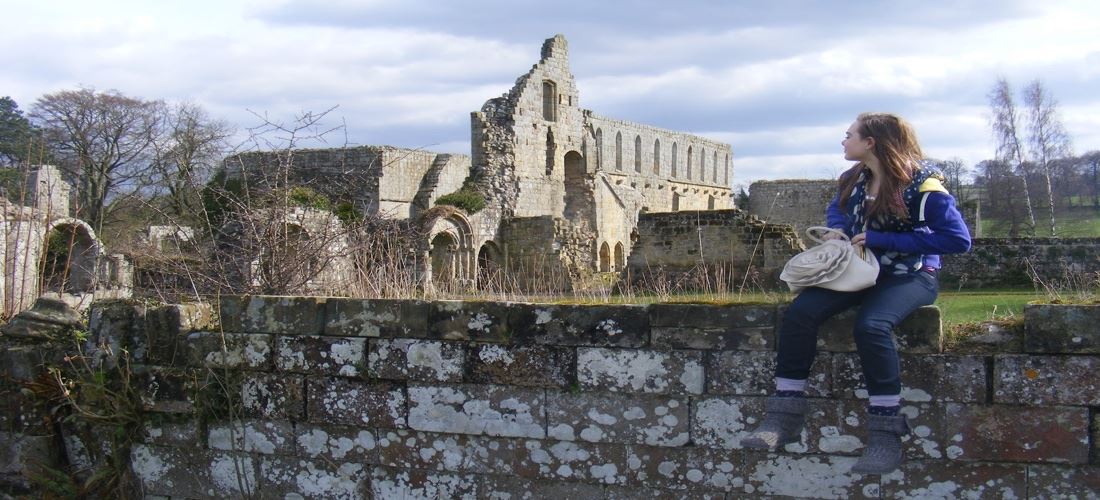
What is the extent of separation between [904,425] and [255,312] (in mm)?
3626

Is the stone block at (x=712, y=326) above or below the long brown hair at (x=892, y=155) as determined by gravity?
below

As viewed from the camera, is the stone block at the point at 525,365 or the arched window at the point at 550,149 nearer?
the stone block at the point at 525,365

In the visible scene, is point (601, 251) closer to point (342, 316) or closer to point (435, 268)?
point (435, 268)

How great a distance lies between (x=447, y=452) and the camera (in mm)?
5340

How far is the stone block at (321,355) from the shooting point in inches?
213

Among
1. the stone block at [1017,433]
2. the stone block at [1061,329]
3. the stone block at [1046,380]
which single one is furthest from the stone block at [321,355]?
the stone block at [1061,329]

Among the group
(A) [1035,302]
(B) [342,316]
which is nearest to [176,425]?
(B) [342,316]

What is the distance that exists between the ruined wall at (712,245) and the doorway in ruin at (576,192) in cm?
977

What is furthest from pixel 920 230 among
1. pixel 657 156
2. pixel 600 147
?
pixel 657 156

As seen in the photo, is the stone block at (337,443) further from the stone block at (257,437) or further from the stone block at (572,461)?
the stone block at (572,461)

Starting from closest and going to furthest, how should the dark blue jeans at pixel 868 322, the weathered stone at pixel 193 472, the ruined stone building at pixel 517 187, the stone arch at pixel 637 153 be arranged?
the dark blue jeans at pixel 868 322
the weathered stone at pixel 193 472
the ruined stone building at pixel 517 187
the stone arch at pixel 637 153

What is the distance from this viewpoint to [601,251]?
104 feet

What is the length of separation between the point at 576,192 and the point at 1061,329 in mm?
27874

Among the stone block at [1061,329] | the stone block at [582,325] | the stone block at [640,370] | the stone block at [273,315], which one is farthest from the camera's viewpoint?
the stone block at [273,315]
